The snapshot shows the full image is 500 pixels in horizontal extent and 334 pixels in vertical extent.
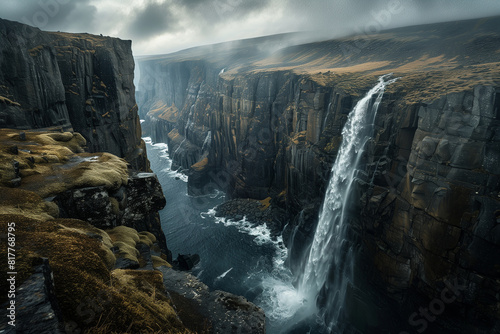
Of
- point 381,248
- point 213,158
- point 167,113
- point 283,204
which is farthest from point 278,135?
point 167,113

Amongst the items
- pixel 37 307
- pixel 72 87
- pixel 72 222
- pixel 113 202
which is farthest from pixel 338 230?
pixel 72 87

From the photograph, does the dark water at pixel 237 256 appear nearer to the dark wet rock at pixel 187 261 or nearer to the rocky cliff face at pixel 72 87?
the dark wet rock at pixel 187 261

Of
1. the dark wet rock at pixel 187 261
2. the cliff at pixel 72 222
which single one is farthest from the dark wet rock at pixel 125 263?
the dark wet rock at pixel 187 261

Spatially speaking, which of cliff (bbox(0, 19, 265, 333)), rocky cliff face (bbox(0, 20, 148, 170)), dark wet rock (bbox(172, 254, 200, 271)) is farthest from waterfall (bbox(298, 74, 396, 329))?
rocky cliff face (bbox(0, 20, 148, 170))

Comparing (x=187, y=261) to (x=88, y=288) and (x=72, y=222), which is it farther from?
(x=88, y=288)

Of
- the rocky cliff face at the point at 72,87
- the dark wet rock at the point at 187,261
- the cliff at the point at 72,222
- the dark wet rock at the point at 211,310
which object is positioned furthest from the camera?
the dark wet rock at the point at 187,261
